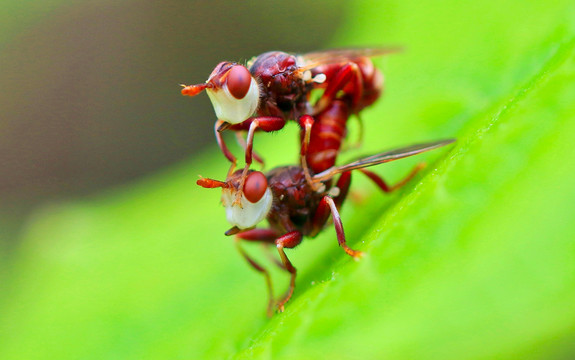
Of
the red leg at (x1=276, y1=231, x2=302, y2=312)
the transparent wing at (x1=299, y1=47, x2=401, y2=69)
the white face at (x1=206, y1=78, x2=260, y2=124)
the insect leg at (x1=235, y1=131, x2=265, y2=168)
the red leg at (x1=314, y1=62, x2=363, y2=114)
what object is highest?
the white face at (x1=206, y1=78, x2=260, y2=124)

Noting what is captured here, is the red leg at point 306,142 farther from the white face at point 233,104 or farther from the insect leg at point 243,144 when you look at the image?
the insect leg at point 243,144

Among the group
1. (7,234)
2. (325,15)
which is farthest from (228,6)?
(7,234)

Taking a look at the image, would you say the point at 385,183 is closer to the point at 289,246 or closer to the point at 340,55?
the point at 289,246

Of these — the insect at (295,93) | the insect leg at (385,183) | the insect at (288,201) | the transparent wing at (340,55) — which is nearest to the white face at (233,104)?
the insect at (295,93)

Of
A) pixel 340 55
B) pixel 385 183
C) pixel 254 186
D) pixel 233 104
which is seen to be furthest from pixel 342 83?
pixel 254 186

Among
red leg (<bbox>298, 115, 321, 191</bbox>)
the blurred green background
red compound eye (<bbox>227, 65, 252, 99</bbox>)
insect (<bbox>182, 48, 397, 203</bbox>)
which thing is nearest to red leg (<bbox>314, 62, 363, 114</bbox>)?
insect (<bbox>182, 48, 397, 203</bbox>)

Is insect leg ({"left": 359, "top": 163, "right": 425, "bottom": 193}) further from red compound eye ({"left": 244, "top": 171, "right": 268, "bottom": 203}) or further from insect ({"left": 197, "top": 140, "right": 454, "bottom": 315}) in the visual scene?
red compound eye ({"left": 244, "top": 171, "right": 268, "bottom": 203})
